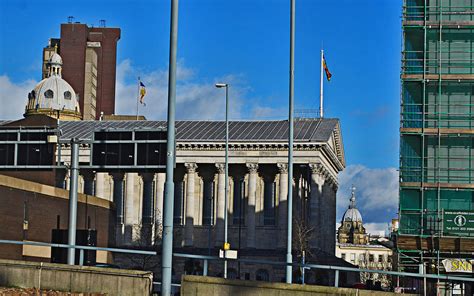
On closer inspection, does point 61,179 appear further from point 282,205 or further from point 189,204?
point 282,205

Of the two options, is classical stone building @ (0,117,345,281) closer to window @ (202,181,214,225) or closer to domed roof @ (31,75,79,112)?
window @ (202,181,214,225)

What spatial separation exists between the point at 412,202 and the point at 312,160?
60847mm

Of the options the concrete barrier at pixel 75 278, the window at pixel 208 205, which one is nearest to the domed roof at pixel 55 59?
the window at pixel 208 205

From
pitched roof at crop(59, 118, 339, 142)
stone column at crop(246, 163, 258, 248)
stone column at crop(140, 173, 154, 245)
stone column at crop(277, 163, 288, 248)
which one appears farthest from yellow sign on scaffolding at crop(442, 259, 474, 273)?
stone column at crop(140, 173, 154, 245)

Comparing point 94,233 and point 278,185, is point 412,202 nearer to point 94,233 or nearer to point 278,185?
point 94,233

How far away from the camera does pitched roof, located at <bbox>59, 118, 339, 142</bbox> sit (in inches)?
4879

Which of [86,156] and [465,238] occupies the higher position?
[86,156]

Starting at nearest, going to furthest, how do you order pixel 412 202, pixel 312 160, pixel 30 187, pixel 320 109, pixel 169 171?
1. pixel 169 171
2. pixel 412 202
3. pixel 30 187
4. pixel 312 160
5. pixel 320 109

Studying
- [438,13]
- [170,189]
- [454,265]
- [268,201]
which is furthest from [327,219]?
[170,189]

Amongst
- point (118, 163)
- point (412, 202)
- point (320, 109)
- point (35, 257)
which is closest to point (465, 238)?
point (412, 202)

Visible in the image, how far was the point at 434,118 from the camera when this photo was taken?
200 ft

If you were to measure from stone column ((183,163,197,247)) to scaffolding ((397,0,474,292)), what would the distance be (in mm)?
65600

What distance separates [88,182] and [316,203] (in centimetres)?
2762

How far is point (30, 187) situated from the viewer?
72688mm
